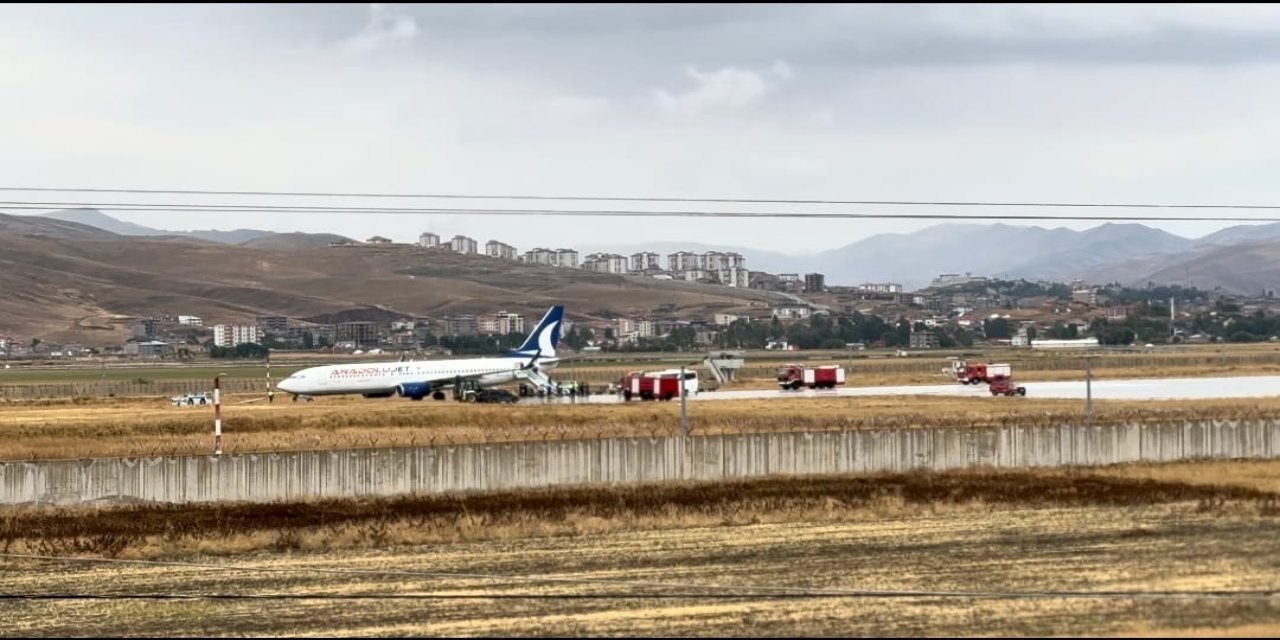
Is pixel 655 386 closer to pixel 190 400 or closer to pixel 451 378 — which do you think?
pixel 451 378

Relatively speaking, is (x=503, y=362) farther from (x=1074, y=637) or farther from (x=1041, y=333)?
(x=1041, y=333)

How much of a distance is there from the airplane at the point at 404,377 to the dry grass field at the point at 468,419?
7.53 meters

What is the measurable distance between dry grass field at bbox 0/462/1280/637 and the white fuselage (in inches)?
1739

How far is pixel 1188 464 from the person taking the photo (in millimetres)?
34594

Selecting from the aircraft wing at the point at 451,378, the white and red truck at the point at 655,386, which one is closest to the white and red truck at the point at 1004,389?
the white and red truck at the point at 655,386

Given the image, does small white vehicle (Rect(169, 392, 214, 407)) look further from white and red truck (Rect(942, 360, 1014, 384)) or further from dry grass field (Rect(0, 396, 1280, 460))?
white and red truck (Rect(942, 360, 1014, 384))

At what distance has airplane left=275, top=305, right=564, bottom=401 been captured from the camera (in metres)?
74.9

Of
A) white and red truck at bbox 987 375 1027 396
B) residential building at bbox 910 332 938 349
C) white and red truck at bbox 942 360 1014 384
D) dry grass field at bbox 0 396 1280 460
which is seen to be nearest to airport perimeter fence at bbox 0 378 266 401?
dry grass field at bbox 0 396 1280 460

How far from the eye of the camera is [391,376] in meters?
75.8

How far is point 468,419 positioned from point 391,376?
65.2 feet

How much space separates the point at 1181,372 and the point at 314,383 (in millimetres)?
53085

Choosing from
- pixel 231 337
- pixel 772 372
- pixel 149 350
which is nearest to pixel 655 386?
pixel 772 372

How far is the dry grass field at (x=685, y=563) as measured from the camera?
1725 cm

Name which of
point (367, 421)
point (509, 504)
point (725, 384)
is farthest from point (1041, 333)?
point (509, 504)
